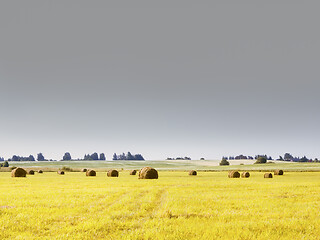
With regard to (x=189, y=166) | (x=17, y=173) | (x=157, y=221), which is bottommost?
(x=189, y=166)

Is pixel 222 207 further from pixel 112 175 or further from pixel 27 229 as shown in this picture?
pixel 112 175

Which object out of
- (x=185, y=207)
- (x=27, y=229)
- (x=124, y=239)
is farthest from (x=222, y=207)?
(x=27, y=229)

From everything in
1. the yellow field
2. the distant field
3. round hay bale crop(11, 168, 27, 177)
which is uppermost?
the yellow field

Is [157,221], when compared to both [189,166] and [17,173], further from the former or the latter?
[189,166]

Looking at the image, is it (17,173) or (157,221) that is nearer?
(157,221)

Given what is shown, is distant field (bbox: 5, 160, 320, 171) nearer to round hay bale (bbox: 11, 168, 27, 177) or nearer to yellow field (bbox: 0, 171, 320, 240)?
round hay bale (bbox: 11, 168, 27, 177)

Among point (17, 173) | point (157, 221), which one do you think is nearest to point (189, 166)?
point (17, 173)

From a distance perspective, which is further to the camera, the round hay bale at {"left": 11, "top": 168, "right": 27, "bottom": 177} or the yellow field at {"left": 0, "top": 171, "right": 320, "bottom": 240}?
the round hay bale at {"left": 11, "top": 168, "right": 27, "bottom": 177}


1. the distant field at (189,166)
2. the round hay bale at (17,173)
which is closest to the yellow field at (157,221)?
the round hay bale at (17,173)

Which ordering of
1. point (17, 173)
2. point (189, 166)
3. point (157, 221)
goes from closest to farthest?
point (157, 221), point (17, 173), point (189, 166)

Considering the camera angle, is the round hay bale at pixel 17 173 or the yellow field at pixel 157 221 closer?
the yellow field at pixel 157 221

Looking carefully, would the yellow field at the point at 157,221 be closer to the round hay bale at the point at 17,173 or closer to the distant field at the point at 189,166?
the round hay bale at the point at 17,173

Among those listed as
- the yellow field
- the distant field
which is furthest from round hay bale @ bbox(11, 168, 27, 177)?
the distant field

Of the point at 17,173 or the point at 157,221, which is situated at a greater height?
the point at 157,221
